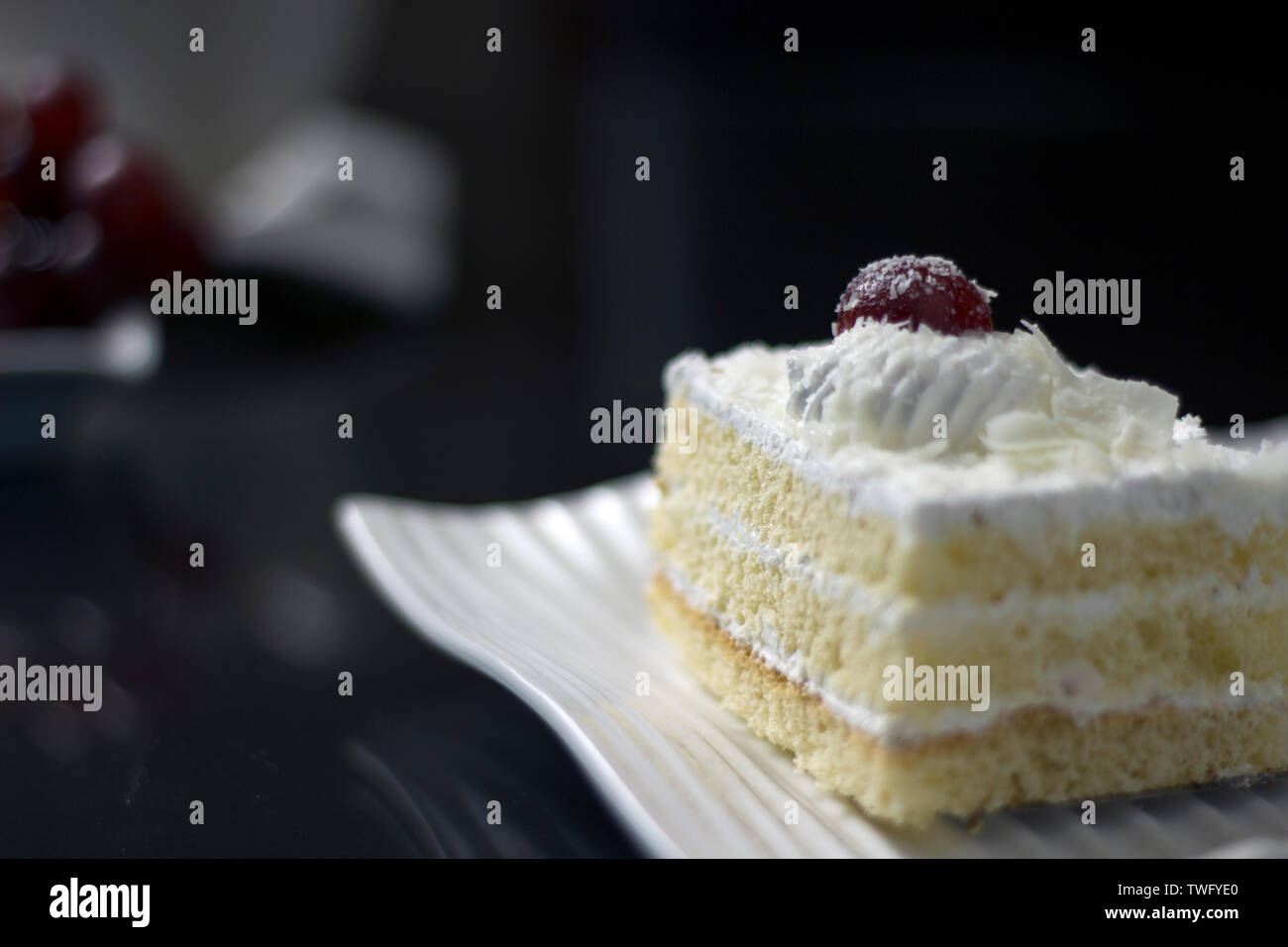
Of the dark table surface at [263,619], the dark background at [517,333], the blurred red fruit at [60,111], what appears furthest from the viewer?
the blurred red fruit at [60,111]

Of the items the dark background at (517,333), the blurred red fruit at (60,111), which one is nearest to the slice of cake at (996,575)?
the dark background at (517,333)

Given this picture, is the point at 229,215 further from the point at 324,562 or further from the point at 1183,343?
the point at 1183,343

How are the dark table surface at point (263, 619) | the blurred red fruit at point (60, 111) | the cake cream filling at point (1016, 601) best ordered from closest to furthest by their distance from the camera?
the cake cream filling at point (1016, 601), the dark table surface at point (263, 619), the blurred red fruit at point (60, 111)

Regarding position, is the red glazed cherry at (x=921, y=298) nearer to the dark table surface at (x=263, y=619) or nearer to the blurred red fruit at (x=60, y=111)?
the dark table surface at (x=263, y=619)

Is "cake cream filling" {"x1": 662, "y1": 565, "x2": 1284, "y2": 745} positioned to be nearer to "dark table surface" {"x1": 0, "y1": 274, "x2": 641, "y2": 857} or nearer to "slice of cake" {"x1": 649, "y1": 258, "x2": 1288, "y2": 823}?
Answer: "slice of cake" {"x1": 649, "y1": 258, "x2": 1288, "y2": 823}

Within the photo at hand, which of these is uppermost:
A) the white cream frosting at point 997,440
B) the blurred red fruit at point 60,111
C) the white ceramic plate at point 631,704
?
the blurred red fruit at point 60,111

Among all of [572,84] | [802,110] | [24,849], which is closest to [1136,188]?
[802,110]

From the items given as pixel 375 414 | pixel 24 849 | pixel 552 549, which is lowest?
pixel 24 849

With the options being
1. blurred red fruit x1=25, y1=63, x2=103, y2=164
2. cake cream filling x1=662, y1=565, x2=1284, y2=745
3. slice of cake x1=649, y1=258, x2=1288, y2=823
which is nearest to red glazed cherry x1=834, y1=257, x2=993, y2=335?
slice of cake x1=649, y1=258, x2=1288, y2=823
